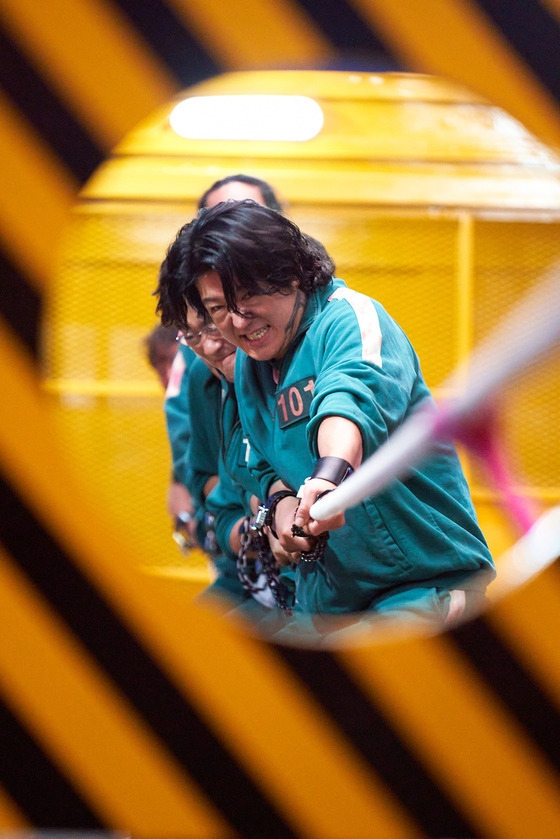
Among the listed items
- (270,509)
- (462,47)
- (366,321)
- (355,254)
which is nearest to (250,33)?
(462,47)

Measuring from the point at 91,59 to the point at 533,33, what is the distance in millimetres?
499

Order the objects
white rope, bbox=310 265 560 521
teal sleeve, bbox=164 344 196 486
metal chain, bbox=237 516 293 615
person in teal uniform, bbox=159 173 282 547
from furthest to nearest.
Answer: teal sleeve, bbox=164 344 196 486 → metal chain, bbox=237 516 293 615 → person in teal uniform, bbox=159 173 282 547 → white rope, bbox=310 265 560 521

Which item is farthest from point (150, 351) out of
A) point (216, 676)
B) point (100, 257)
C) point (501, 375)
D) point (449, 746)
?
point (501, 375)

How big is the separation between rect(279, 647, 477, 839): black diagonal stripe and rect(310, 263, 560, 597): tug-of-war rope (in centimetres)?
22

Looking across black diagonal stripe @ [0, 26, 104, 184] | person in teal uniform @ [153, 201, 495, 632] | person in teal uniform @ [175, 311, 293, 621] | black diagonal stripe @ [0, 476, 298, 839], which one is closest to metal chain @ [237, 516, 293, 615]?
person in teal uniform @ [175, 311, 293, 621]

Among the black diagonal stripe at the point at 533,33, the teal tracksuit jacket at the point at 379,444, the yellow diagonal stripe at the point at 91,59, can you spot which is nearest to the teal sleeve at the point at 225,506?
the teal tracksuit jacket at the point at 379,444

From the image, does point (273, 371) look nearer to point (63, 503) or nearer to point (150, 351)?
point (63, 503)

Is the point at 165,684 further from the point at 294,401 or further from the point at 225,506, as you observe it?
the point at 225,506

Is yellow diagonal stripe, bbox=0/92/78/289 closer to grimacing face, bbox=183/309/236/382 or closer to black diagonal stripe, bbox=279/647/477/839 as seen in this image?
grimacing face, bbox=183/309/236/382

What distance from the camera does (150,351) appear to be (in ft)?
6.55

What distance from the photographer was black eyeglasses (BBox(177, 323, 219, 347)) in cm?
114

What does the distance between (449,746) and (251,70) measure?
2.77ft

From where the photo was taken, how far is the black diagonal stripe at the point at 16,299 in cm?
97

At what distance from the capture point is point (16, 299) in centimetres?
97
